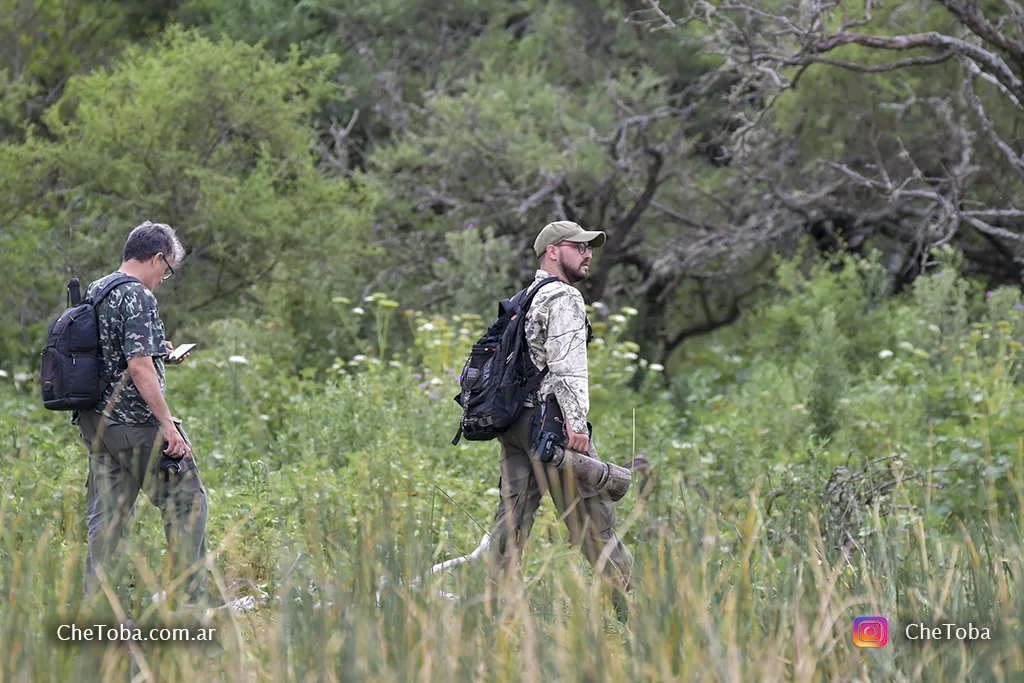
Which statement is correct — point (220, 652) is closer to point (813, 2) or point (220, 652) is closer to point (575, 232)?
point (575, 232)

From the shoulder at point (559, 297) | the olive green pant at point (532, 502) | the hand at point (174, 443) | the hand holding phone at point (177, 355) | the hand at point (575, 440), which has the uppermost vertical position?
the shoulder at point (559, 297)

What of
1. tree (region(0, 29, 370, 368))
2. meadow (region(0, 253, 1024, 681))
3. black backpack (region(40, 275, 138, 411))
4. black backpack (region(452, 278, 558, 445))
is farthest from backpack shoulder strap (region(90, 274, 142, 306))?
tree (region(0, 29, 370, 368))

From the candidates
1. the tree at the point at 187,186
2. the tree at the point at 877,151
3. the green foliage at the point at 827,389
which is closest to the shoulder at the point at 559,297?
the green foliage at the point at 827,389

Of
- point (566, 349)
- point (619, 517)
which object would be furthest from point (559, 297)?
point (619, 517)

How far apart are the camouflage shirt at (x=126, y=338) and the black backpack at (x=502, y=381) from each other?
3.98ft

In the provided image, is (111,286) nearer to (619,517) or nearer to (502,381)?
(502,381)

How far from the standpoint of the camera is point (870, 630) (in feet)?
11.7

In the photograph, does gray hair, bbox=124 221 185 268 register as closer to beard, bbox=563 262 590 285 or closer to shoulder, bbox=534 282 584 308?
shoulder, bbox=534 282 584 308

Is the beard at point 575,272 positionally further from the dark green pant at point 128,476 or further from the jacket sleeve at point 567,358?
the dark green pant at point 128,476

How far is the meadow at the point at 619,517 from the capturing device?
3.24m

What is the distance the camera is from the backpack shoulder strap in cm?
482

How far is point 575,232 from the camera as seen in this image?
16.7ft

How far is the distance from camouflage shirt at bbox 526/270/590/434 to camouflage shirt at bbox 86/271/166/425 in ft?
4.79

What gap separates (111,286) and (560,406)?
5.81 feet
